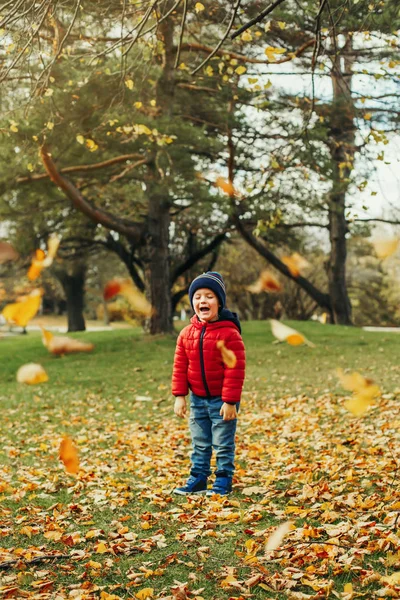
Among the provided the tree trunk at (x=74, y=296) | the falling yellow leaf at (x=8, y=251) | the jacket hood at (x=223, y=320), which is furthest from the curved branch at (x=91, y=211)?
the tree trunk at (x=74, y=296)

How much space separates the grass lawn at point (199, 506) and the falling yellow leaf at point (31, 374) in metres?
2.88

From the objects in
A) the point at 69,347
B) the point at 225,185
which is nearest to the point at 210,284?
the point at 225,185

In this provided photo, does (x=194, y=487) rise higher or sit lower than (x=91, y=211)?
lower

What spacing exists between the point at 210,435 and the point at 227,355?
651 mm

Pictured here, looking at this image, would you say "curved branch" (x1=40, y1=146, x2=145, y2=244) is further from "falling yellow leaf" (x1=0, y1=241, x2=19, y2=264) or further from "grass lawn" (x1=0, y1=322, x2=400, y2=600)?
"grass lawn" (x1=0, y1=322, x2=400, y2=600)

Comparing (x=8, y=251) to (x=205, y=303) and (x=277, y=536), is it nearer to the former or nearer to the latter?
(x=205, y=303)

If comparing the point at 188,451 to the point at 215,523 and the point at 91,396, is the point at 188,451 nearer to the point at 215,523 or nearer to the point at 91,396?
the point at 215,523

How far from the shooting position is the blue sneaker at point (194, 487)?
4.50m

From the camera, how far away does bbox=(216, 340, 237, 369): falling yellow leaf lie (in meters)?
4.21

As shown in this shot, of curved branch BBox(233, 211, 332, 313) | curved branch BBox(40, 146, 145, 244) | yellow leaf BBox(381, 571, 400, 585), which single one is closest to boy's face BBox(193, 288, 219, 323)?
yellow leaf BBox(381, 571, 400, 585)

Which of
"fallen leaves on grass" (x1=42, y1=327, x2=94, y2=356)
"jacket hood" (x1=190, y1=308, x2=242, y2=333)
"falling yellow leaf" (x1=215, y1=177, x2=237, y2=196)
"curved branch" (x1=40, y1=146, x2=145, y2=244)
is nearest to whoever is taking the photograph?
"jacket hood" (x1=190, y1=308, x2=242, y2=333)

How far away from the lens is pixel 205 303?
169 inches

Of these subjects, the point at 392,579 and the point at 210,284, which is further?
the point at 210,284

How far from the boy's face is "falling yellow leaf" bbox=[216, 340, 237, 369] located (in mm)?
194
